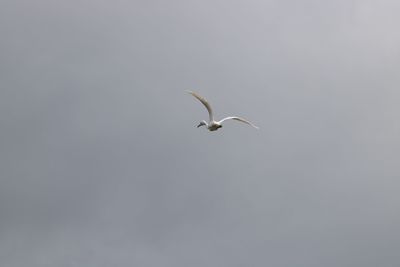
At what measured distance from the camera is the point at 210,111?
104000 millimetres
